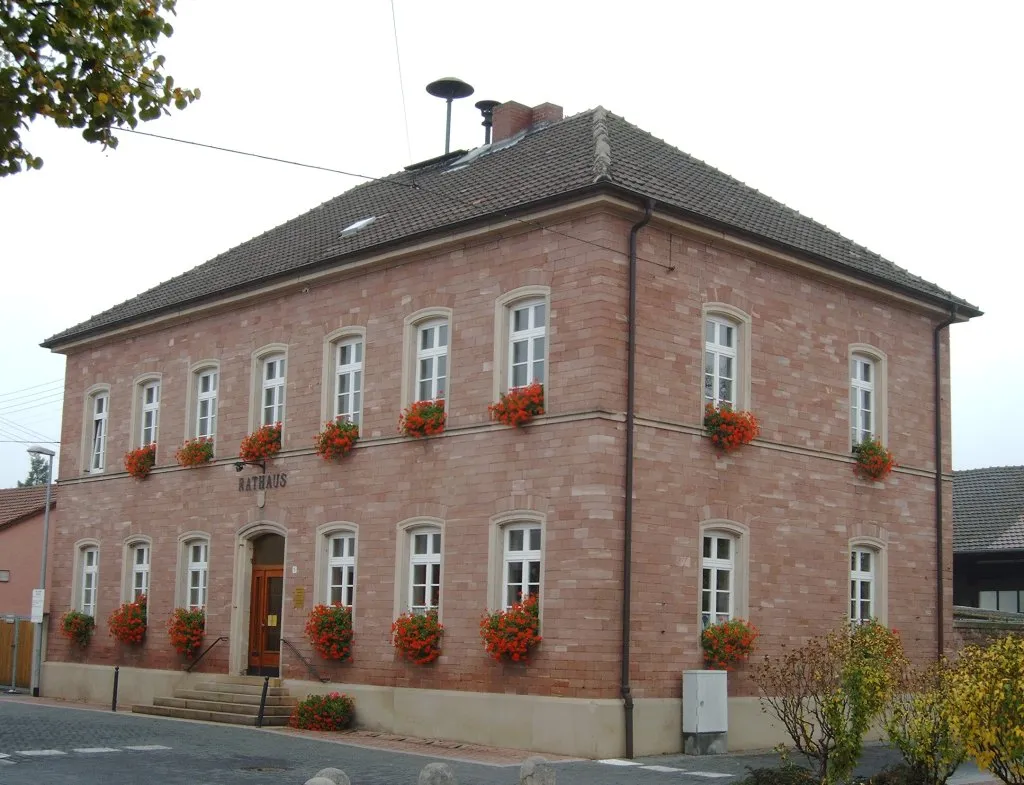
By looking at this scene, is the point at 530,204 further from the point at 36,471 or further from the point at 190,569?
the point at 36,471

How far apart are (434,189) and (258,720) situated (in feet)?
31.6

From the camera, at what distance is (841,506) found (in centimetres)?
2233

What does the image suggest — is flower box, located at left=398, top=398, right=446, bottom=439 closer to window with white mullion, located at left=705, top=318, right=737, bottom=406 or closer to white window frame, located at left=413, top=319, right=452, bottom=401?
white window frame, located at left=413, top=319, right=452, bottom=401

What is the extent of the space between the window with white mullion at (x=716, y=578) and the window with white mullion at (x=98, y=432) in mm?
14455

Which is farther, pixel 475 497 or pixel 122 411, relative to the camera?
pixel 122 411

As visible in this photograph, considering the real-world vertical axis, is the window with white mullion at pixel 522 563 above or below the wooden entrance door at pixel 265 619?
above

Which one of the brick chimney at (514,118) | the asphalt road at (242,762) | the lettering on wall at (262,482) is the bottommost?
the asphalt road at (242,762)

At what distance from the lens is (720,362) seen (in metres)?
20.9

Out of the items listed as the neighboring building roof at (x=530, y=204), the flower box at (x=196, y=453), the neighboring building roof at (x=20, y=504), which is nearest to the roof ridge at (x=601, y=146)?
the neighboring building roof at (x=530, y=204)

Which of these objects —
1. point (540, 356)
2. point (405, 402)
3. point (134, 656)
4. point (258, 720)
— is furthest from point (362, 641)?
point (134, 656)

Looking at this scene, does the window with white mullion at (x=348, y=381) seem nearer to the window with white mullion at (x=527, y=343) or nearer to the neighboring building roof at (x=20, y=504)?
the window with white mullion at (x=527, y=343)

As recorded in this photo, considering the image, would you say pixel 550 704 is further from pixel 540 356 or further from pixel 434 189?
pixel 434 189

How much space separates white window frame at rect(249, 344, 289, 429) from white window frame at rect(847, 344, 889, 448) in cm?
978

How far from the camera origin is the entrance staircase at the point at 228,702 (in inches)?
874
